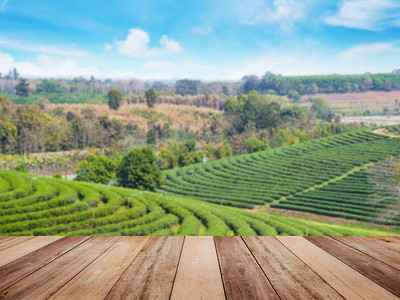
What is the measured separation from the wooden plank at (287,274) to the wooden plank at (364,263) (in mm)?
197

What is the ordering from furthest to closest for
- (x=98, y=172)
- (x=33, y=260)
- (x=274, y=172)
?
(x=274, y=172) < (x=98, y=172) < (x=33, y=260)

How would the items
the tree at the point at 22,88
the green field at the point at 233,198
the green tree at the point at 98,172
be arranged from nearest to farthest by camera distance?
the green field at the point at 233,198 < the green tree at the point at 98,172 < the tree at the point at 22,88

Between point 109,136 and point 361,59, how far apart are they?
25279 mm

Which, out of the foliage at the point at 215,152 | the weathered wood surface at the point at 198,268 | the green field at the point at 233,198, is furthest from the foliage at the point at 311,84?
the weathered wood surface at the point at 198,268

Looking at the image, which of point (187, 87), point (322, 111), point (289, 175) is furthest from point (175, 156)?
point (187, 87)

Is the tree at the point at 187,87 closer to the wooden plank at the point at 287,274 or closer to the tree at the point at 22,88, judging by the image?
the tree at the point at 22,88

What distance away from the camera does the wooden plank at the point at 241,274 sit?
3.03ft

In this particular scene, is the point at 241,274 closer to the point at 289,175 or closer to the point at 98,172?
the point at 98,172

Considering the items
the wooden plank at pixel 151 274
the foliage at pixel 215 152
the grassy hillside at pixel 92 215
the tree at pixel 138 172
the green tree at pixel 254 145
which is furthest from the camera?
the green tree at pixel 254 145

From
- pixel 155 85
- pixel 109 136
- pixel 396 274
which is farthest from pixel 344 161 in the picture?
pixel 155 85

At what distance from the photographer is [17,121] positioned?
981 inches

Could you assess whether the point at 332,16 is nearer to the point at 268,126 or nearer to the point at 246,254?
the point at 246,254

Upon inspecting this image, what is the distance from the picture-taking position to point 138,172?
54.6ft

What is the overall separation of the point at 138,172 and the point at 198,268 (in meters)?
15.9
